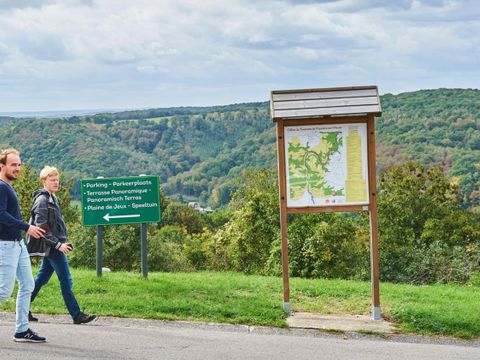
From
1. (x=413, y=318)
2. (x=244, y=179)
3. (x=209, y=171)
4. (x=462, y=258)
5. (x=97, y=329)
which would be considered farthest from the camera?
(x=209, y=171)

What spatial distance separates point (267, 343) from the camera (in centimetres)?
751

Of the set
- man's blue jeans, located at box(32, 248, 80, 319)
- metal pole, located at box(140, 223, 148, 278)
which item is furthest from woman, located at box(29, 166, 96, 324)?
metal pole, located at box(140, 223, 148, 278)

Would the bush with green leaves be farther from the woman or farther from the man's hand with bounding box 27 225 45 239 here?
the man's hand with bounding box 27 225 45 239

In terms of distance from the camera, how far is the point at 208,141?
17100 cm

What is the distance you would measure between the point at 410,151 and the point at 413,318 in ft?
304

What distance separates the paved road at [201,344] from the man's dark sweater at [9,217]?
1.09 m

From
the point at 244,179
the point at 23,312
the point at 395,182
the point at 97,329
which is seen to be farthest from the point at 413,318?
Answer: the point at 395,182

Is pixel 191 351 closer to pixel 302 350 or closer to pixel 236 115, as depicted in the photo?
pixel 302 350

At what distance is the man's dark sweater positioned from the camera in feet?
22.4

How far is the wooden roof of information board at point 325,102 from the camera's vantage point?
8.62 meters

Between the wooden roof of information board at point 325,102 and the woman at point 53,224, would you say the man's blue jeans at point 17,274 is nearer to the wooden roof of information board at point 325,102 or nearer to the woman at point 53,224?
the woman at point 53,224

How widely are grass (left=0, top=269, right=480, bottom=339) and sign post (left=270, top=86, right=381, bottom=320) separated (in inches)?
25.2

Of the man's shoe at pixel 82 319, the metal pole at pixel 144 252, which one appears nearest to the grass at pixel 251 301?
the metal pole at pixel 144 252

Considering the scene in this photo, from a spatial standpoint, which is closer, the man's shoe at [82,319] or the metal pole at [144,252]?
the man's shoe at [82,319]
